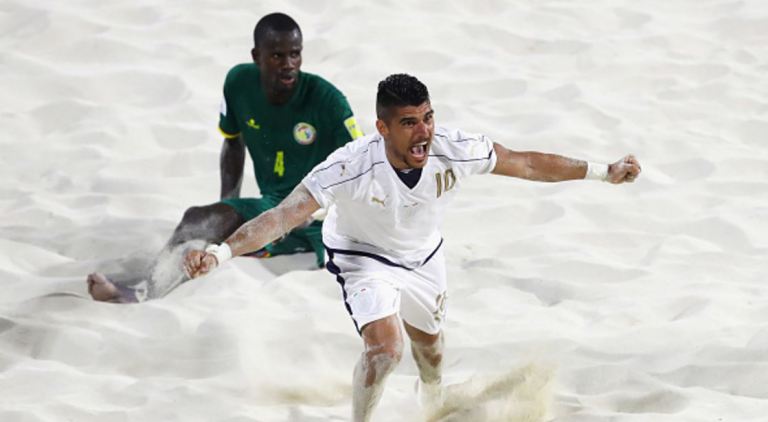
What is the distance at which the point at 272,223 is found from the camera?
3510 mm


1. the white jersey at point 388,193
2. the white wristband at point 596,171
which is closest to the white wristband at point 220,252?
the white jersey at point 388,193

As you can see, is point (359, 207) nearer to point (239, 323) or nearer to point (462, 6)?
point (239, 323)

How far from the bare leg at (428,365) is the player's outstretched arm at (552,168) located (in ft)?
1.92

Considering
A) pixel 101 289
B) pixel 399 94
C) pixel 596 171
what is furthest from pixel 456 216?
pixel 399 94

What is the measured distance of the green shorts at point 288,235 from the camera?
5023 mm

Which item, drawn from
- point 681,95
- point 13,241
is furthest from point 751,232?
point 13,241

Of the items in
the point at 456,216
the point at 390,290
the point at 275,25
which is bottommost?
the point at 456,216

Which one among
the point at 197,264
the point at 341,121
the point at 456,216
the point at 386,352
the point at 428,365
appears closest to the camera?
the point at 197,264

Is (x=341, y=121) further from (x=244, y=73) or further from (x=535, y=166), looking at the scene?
(x=535, y=166)

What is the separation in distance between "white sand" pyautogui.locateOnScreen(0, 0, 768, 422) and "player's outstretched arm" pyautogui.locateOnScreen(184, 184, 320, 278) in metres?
0.69

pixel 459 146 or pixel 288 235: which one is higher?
pixel 459 146

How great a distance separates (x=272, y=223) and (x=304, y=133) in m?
1.63

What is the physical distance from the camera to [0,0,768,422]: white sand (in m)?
4.11

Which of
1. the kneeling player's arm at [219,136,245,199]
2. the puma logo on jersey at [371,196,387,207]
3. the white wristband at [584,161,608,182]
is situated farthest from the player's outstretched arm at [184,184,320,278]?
the kneeling player's arm at [219,136,245,199]
